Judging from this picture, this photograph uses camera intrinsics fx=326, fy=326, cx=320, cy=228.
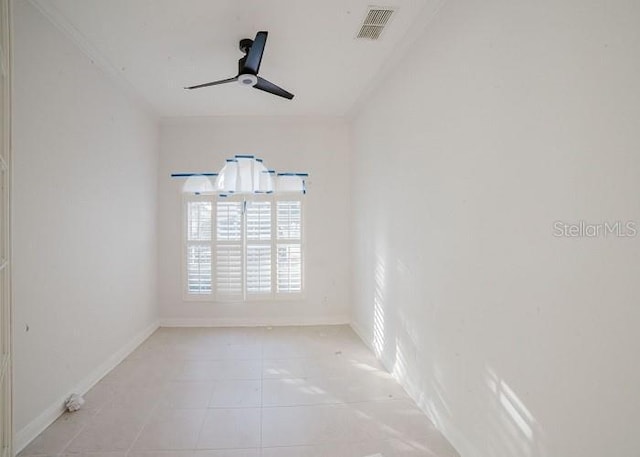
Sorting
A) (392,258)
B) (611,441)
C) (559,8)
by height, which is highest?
(559,8)

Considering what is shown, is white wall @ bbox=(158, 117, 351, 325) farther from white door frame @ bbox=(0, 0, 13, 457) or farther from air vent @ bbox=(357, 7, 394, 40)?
white door frame @ bbox=(0, 0, 13, 457)

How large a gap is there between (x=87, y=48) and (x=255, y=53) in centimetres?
148

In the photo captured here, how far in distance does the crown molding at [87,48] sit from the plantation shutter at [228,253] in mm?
1585

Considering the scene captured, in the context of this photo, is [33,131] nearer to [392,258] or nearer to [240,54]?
[240,54]

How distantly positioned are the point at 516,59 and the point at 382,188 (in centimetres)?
181

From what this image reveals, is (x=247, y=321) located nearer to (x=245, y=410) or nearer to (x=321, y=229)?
(x=321, y=229)

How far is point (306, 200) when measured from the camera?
4516mm

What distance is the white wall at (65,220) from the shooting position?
206cm

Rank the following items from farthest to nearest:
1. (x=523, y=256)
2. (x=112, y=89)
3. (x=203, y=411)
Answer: (x=112, y=89) → (x=203, y=411) → (x=523, y=256)

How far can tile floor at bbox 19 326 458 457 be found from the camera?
6.57ft

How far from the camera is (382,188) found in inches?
127

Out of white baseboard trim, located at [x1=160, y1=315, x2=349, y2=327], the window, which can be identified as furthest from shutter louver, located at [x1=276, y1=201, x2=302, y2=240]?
white baseboard trim, located at [x1=160, y1=315, x2=349, y2=327]

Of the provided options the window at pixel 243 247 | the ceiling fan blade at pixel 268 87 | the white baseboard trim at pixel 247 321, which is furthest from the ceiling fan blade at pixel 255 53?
the white baseboard trim at pixel 247 321

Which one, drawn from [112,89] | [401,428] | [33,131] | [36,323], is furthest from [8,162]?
[401,428]
